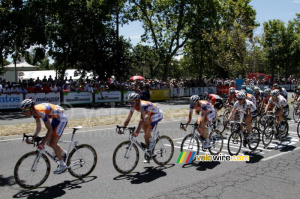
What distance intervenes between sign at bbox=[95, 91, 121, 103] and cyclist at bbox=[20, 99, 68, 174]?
15990 millimetres

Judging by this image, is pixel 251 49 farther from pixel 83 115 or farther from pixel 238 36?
pixel 83 115

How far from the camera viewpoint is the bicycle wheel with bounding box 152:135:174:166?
7.72m

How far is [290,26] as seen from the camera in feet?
174

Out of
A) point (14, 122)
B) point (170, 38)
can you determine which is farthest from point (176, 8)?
point (14, 122)

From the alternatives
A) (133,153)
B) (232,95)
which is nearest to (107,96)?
(232,95)

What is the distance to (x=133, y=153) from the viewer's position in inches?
285

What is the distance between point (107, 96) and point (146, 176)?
54.2ft

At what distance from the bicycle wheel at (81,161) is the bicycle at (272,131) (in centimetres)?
572

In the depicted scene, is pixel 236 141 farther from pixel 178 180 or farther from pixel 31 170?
pixel 31 170

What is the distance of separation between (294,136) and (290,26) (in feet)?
155

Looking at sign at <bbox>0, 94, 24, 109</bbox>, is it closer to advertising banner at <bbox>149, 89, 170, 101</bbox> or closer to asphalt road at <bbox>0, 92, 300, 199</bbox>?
asphalt road at <bbox>0, 92, 300, 199</bbox>

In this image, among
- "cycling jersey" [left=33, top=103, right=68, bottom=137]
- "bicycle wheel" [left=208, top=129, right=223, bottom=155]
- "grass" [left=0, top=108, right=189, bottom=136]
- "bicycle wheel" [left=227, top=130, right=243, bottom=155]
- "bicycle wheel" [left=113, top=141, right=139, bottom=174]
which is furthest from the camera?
"grass" [left=0, top=108, right=189, bottom=136]

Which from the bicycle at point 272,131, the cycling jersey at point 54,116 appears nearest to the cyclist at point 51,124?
the cycling jersey at point 54,116

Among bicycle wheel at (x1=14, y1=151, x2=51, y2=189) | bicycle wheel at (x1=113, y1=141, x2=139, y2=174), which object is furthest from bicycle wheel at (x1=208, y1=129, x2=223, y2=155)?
bicycle wheel at (x1=14, y1=151, x2=51, y2=189)
